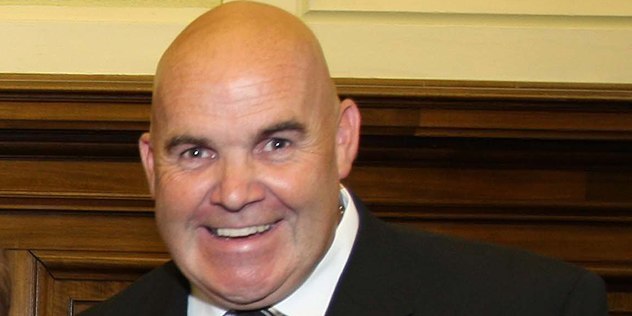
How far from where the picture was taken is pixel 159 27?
2857 mm

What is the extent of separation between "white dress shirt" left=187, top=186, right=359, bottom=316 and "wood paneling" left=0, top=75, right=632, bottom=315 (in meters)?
0.59

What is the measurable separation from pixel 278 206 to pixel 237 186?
0.22ft

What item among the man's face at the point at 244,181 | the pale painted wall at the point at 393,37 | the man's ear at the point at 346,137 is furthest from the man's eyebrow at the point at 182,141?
the pale painted wall at the point at 393,37

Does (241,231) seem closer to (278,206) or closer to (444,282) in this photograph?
(278,206)

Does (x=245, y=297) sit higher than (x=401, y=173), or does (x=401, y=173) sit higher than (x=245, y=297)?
(x=401, y=173)

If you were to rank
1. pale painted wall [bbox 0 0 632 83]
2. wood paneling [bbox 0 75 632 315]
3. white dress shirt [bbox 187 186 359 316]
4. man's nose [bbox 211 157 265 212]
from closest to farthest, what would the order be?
1. man's nose [bbox 211 157 265 212]
2. white dress shirt [bbox 187 186 359 316]
3. wood paneling [bbox 0 75 632 315]
4. pale painted wall [bbox 0 0 632 83]

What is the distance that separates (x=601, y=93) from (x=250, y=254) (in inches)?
39.3

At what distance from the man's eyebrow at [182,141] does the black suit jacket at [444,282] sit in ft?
0.91

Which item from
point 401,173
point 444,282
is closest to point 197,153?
point 444,282

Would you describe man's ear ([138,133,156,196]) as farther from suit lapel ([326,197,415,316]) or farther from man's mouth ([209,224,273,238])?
suit lapel ([326,197,415,316])

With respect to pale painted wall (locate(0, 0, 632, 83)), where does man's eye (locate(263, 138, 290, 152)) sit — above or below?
below

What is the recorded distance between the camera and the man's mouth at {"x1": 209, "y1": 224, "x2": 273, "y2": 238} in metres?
1.96

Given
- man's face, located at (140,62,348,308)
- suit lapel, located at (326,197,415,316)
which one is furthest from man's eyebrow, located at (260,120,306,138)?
suit lapel, located at (326,197,415,316)

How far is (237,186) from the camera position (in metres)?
1.92
